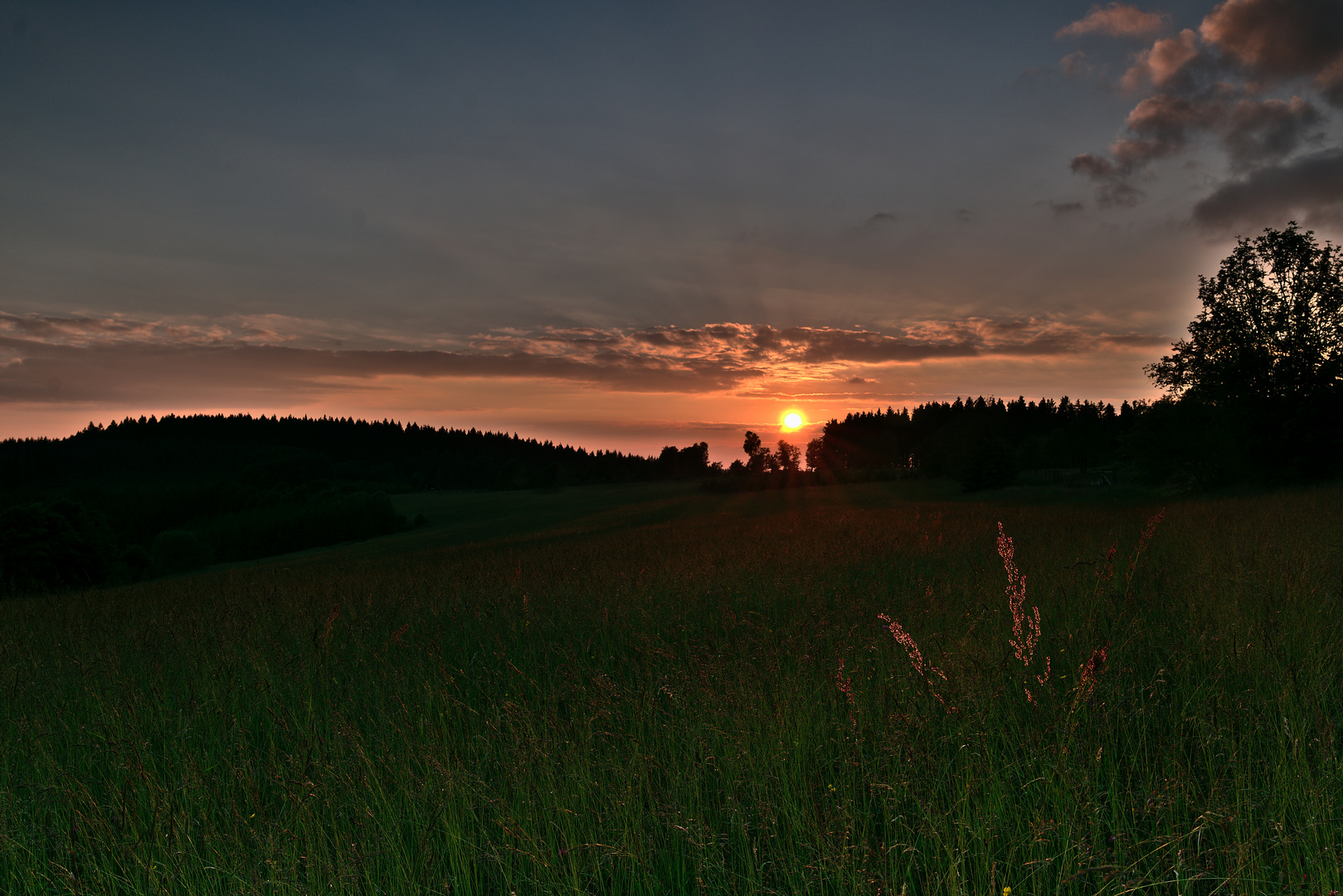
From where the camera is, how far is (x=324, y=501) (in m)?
81.6

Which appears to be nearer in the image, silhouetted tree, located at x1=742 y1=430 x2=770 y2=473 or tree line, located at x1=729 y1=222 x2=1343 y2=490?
tree line, located at x1=729 y1=222 x2=1343 y2=490

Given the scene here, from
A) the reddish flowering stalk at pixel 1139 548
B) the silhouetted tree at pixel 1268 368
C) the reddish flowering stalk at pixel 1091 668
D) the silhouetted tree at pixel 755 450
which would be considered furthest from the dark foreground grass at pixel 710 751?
the silhouetted tree at pixel 755 450

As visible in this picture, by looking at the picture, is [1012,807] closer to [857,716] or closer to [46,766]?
[857,716]

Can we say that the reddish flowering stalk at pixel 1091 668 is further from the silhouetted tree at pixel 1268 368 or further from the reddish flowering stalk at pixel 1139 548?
the silhouetted tree at pixel 1268 368

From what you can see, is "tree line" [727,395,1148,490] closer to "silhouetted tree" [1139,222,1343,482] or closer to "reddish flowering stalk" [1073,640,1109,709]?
"silhouetted tree" [1139,222,1343,482]

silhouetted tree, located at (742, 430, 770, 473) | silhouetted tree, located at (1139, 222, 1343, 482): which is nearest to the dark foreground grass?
silhouetted tree, located at (1139, 222, 1343, 482)

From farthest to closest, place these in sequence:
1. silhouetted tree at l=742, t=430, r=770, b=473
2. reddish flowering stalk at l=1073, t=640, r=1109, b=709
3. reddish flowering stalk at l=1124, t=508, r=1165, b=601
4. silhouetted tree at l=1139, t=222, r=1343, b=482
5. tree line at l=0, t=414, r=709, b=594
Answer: silhouetted tree at l=742, t=430, r=770, b=473 < tree line at l=0, t=414, r=709, b=594 < silhouetted tree at l=1139, t=222, r=1343, b=482 < reddish flowering stalk at l=1124, t=508, r=1165, b=601 < reddish flowering stalk at l=1073, t=640, r=1109, b=709

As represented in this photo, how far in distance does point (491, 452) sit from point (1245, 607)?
15782 centimetres

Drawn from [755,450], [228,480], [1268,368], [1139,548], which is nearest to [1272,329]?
[1268,368]

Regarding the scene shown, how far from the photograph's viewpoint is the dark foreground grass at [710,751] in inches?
96.0

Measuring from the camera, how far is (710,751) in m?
3.25

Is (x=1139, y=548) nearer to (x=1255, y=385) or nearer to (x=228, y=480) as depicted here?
(x=1255, y=385)

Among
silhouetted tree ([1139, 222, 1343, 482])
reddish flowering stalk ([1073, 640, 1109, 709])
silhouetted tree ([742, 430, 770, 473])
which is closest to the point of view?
reddish flowering stalk ([1073, 640, 1109, 709])

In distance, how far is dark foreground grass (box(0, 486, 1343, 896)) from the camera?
96.0 inches
